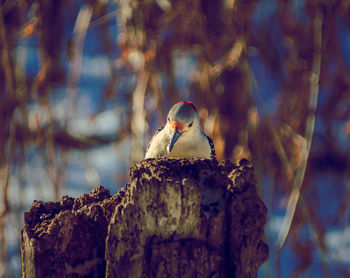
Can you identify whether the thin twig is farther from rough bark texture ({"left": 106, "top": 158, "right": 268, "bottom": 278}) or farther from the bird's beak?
rough bark texture ({"left": 106, "top": 158, "right": 268, "bottom": 278})

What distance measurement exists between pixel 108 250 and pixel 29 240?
0.20 metres

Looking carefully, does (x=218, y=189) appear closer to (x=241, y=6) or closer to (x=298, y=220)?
(x=241, y=6)

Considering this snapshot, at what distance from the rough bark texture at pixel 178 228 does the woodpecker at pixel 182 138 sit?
0.57 meters

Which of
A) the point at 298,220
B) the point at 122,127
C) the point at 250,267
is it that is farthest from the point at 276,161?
the point at 250,267

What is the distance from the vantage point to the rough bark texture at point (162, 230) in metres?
1.20

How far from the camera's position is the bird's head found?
6.08 ft

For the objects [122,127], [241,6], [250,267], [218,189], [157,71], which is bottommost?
[250,267]

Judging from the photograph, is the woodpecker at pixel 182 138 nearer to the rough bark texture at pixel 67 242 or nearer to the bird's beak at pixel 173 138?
the bird's beak at pixel 173 138

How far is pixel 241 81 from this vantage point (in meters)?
3.64

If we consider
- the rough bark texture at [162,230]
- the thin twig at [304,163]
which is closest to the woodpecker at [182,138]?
the rough bark texture at [162,230]

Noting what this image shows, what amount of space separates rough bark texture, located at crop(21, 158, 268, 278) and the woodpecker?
1.70ft

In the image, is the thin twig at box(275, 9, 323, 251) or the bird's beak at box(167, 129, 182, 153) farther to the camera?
the thin twig at box(275, 9, 323, 251)

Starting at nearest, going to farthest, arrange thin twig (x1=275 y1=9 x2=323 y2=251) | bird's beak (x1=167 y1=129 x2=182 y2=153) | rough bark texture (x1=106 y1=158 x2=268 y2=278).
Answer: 1. rough bark texture (x1=106 y1=158 x2=268 y2=278)
2. bird's beak (x1=167 y1=129 x2=182 y2=153)
3. thin twig (x1=275 y1=9 x2=323 y2=251)

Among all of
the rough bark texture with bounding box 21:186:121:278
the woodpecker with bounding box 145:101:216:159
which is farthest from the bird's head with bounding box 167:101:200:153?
the rough bark texture with bounding box 21:186:121:278
